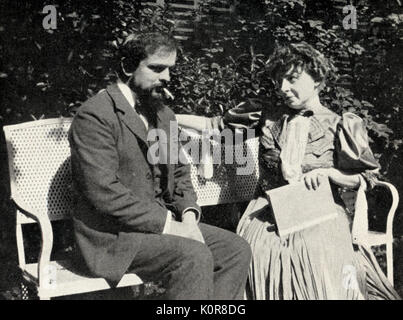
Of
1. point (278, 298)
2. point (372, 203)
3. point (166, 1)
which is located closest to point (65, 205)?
point (278, 298)

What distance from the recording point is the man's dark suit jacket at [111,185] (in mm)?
3068

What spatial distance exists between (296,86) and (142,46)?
0.93 m

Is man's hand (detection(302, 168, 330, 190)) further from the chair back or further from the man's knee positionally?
the chair back

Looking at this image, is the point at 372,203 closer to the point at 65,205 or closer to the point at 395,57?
the point at 395,57

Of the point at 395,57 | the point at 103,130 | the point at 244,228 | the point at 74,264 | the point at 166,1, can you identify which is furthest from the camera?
the point at 395,57

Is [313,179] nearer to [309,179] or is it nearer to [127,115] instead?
[309,179]

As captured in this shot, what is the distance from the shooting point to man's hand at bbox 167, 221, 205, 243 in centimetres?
328

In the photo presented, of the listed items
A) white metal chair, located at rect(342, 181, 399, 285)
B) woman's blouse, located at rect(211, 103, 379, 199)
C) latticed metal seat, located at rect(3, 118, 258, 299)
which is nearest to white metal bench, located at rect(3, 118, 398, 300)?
latticed metal seat, located at rect(3, 118, 258, 299)

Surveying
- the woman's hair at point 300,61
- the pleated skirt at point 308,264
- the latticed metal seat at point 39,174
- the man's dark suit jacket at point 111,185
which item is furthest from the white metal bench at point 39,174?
the woman's hair at point 300,61

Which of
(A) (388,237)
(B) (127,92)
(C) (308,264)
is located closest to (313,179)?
(C) (308,264)

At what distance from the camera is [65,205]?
3688 millimetres

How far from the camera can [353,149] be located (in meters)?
3.53

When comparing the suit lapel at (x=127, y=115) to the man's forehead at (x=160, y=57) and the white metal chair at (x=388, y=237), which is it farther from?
the white metal chair at (x=388, y=237)

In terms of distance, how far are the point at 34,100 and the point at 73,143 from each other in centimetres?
108
